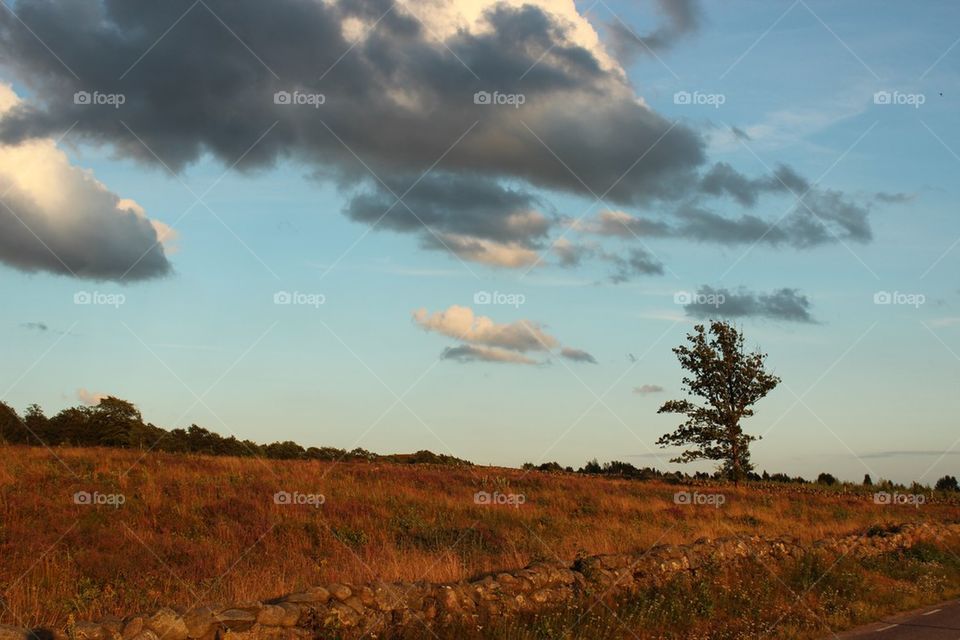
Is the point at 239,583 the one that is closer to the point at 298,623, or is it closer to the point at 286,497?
the point at 298,623

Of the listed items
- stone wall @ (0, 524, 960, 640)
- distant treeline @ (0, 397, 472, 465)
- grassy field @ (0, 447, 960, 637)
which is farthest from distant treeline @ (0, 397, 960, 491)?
stone wall @ (0, 524, 960, 640)

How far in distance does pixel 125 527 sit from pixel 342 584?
29.0 feet

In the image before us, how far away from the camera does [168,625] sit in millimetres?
8609

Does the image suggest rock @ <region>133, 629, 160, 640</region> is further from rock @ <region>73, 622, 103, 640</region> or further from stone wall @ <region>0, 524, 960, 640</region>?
rock @ <region>73, 622, 103, 640</region>

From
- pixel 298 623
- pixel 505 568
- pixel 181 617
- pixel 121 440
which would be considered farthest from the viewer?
pixel 121 440

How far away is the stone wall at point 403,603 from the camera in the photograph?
8.59 m

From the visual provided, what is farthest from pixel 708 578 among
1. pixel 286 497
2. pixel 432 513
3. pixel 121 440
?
pixel 121 440

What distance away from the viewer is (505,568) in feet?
45.6
